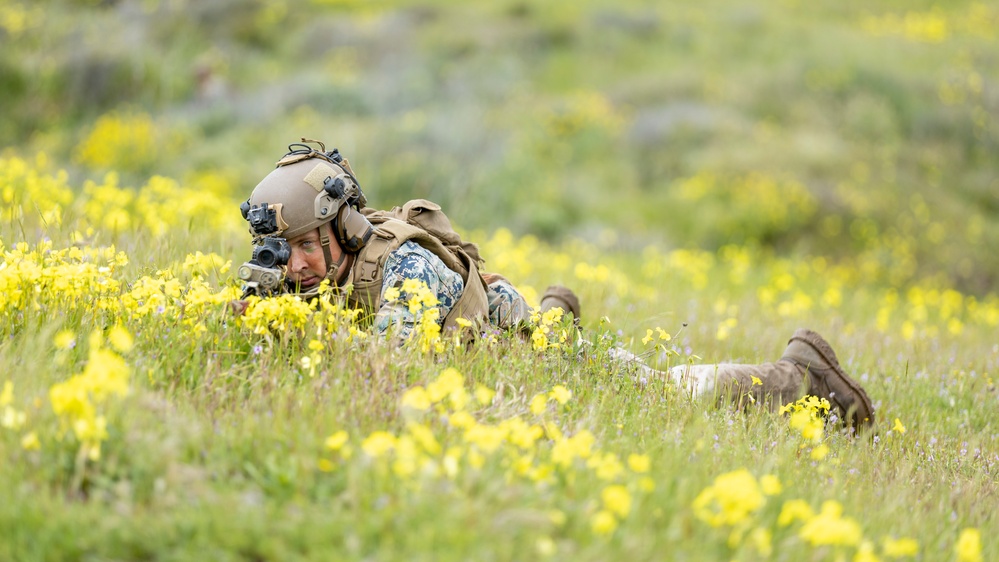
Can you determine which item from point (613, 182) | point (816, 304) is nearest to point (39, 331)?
point (816, 304)

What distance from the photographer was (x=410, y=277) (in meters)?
4.56

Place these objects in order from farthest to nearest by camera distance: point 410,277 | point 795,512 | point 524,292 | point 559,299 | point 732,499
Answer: point 524,292
point 559,299
point 410,277
point 795,512
point 732,499

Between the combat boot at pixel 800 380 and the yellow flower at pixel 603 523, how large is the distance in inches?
88.8

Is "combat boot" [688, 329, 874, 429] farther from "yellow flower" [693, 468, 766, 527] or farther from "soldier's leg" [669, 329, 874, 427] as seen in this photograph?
"yellow flower" [693, 468, 766, 527]

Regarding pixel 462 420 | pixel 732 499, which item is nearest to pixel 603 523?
pixel 732 499

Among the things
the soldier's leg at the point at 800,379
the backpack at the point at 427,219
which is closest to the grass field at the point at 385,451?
the soldier's leg at the point at 800,379

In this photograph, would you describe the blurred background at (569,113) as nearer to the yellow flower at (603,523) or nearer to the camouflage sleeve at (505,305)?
the camouflage sleeve at (505,305)

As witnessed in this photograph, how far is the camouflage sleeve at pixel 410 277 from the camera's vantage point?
4332 millimetres

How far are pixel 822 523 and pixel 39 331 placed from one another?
3.37 m

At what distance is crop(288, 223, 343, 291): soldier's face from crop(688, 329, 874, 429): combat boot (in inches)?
83.1

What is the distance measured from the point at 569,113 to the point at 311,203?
15879mm

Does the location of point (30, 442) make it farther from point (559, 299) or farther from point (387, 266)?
point (559, 299)

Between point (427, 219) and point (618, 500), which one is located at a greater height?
point (427, 219)

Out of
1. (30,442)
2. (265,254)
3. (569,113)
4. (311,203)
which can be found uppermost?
(569,113)
